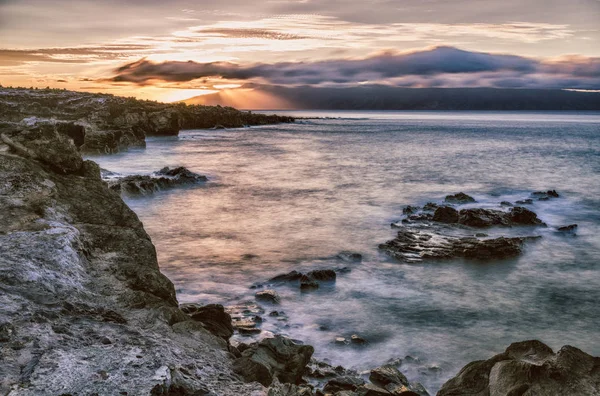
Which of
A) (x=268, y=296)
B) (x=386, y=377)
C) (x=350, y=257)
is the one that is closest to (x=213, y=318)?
(x=386, y=377)

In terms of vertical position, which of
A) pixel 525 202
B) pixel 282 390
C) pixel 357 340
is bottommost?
pixel 357 340

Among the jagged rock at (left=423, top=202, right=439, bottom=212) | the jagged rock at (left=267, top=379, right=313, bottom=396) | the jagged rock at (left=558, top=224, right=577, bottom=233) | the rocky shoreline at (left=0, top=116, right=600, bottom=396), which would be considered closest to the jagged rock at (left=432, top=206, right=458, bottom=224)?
the jagged rock at (left=423, top=202, right=439, bottom=212)

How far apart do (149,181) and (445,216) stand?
1643cm

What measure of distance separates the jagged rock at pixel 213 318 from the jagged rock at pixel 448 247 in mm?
8225

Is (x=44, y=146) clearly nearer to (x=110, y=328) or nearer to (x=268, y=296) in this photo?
(x=110, y=328)

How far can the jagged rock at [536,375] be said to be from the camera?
18.5ft

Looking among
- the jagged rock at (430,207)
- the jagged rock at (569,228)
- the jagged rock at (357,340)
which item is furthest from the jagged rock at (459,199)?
the jagged rock at (357,340)

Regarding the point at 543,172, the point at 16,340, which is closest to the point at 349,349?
the point at 16,340

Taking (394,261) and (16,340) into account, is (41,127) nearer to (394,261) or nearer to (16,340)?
(16,340)

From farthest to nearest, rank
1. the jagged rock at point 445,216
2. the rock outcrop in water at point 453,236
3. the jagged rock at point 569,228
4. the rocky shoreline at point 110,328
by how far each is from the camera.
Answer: the jagged rock at point 569,228
the jagged rock at point 445,216
the rock outcrop in water at point 453,236
the rocky shoreline at point 110,328

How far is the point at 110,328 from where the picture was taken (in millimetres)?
6387

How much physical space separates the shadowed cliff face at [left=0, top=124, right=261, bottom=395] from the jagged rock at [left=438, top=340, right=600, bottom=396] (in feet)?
9.48

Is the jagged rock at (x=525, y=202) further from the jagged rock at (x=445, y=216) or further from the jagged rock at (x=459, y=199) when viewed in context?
the jagged rock at (x=445, y=216)

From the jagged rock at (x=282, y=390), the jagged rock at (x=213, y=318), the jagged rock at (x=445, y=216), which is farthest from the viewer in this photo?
the jagged rock at (x=445, y=216)
